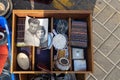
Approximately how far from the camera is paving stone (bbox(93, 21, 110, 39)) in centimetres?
248

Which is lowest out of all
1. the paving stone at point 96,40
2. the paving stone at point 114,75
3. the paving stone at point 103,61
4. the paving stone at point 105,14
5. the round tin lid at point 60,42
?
the paving stone at point 114,75

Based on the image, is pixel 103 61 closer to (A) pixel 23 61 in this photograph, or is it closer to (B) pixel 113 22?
(B) pixel 113 22

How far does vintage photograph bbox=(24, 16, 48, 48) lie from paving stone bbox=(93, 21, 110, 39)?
65 cm

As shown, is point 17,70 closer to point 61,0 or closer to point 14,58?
point 14,58

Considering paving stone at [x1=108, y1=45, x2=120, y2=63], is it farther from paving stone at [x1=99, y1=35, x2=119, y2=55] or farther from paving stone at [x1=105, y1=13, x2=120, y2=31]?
paving stone at [x1=105, y1=13, x2=120, y2=31]

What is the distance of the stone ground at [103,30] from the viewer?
2406 millimetres

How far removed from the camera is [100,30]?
2.49 m

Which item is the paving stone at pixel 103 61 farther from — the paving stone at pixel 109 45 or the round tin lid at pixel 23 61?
the round tin lid at pixel 23 61

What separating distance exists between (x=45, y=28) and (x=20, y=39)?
198mm

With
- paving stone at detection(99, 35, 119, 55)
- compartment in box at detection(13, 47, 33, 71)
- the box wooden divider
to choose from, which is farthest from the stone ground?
compartment in box at detection(13, 47, 33, 71)

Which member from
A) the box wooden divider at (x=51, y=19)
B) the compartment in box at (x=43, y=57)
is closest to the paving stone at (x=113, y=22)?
the box wooden divider at (x=51, y=19)

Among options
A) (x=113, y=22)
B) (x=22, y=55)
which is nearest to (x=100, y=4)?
(x=113, y=22)

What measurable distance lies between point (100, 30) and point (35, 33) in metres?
0.75

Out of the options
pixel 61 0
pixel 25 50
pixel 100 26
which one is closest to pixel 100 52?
pixel 100 26
